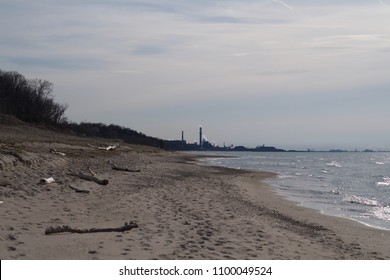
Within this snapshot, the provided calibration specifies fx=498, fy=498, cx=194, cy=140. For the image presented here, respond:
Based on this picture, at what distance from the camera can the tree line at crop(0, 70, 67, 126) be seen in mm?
71338

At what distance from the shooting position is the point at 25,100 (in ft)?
251

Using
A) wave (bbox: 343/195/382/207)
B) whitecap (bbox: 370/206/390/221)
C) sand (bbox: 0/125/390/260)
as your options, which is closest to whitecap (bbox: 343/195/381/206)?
wave (bbox: 343/195/382/207)

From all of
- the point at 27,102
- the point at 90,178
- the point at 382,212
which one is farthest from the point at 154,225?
the point at 27,102

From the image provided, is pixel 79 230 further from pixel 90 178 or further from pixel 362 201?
pixel 362 201

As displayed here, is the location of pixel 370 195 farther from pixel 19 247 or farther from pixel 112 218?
pixel 19 247

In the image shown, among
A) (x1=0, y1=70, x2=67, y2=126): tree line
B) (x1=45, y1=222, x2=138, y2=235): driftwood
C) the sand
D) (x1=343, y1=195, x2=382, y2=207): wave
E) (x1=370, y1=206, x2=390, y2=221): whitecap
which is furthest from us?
(x1=0, y1=70, x2=67, y2=126): tree line

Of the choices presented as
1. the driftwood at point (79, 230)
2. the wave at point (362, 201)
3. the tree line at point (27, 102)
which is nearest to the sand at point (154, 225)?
the driftwood at point (79, 230)

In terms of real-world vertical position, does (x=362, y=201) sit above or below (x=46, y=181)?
below

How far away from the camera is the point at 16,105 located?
7369 cm

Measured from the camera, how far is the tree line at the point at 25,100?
234ft

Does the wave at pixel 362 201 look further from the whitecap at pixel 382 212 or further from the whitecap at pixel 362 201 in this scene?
the whitecap at pixel 382 212

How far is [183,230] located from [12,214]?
3500 millimetres

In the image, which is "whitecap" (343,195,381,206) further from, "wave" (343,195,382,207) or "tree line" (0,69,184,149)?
"tree line" (0,69,184,149)

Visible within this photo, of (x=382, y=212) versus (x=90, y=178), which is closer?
(x=90, y=178)
